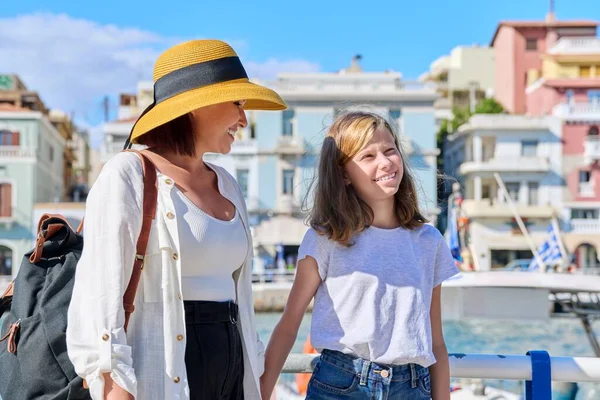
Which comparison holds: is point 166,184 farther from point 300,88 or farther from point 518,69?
point 518,69

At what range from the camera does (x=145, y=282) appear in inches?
76.0

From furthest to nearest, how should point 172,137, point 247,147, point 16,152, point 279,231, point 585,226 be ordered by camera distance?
point 16,152 → point 585,226 → point 247,147 → point 279,231 → point 172,137

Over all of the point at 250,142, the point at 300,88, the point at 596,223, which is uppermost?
the point at 300,88

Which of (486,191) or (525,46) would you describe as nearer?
(486,191)

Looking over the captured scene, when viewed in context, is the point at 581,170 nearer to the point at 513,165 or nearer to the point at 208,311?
the point at 513,165

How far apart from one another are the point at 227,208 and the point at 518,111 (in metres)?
44.0

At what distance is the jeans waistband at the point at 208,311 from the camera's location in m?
2.00

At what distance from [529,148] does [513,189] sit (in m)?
2.04

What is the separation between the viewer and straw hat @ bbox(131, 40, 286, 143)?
2047mm

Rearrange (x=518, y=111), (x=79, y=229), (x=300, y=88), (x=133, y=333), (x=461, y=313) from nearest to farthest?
1. (x=133, y=333)
2. (x=79, y=229)
3. (x=461, y=313)
4. (x=300, y=88)
5. (x=518, y=111)

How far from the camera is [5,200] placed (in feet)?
116

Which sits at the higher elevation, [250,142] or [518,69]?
[518,69]

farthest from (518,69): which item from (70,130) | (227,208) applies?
(227,208)

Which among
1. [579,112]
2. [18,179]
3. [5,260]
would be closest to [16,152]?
[18,179]
